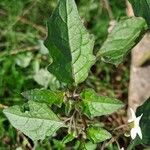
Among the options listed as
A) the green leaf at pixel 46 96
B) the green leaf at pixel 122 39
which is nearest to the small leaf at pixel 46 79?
the green leaf at pixel 122 39

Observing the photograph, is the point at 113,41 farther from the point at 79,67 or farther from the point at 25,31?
the point at 25,31

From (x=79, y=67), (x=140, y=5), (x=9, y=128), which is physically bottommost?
(x=9, y=128)

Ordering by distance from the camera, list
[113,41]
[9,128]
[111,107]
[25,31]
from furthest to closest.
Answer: [25,31] < [9,128] < [113,41] < [111,107]

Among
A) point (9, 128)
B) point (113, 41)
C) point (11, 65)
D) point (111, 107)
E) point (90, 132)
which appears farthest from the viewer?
point (11, 65)

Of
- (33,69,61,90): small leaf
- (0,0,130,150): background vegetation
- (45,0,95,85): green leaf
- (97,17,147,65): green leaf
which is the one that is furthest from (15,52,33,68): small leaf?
(45,0,95,85): green leaf

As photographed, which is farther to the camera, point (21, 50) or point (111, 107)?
point (21, 50)

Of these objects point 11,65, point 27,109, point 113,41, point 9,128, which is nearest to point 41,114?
point 27,109

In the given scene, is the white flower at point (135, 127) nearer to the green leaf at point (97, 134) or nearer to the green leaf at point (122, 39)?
the green leaf at point (97, 134)
